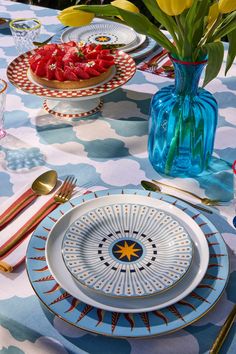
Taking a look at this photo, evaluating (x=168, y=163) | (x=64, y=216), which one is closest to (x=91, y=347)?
(x=64, y=216)

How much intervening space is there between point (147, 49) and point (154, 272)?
33.6 inches

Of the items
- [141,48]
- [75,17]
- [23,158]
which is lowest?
[23,158]

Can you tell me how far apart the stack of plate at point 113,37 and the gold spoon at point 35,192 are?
566 mm

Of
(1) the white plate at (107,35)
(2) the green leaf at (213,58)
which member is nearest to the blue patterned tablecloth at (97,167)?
(1) the white plate at (107,35)

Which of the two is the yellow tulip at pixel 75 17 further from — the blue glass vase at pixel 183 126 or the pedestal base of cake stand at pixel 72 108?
the pedestal base of cake stand at pixel 72 108

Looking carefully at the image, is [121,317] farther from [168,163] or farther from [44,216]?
[168,163]

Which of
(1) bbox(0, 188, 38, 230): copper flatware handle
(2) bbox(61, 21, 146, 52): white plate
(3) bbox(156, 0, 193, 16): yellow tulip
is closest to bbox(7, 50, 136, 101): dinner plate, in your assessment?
(2) bbox(61, 21, 146, 52): white plate

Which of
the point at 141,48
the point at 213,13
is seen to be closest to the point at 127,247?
the point at 213,13

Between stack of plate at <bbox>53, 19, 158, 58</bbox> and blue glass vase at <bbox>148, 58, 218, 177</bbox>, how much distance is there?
476mm

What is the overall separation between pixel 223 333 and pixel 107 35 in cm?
105

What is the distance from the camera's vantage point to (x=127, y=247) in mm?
777

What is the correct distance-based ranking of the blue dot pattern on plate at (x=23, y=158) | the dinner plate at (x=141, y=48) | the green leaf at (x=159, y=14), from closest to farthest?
1. the green leaf at (x=159, y=14)
2. the blue dot pattern on plate at (x=23, y=158)
3. the dinner plate at (x=141, y=48)

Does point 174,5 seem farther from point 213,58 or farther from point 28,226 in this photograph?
point 28,226

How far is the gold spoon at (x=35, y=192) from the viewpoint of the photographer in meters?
0.86
